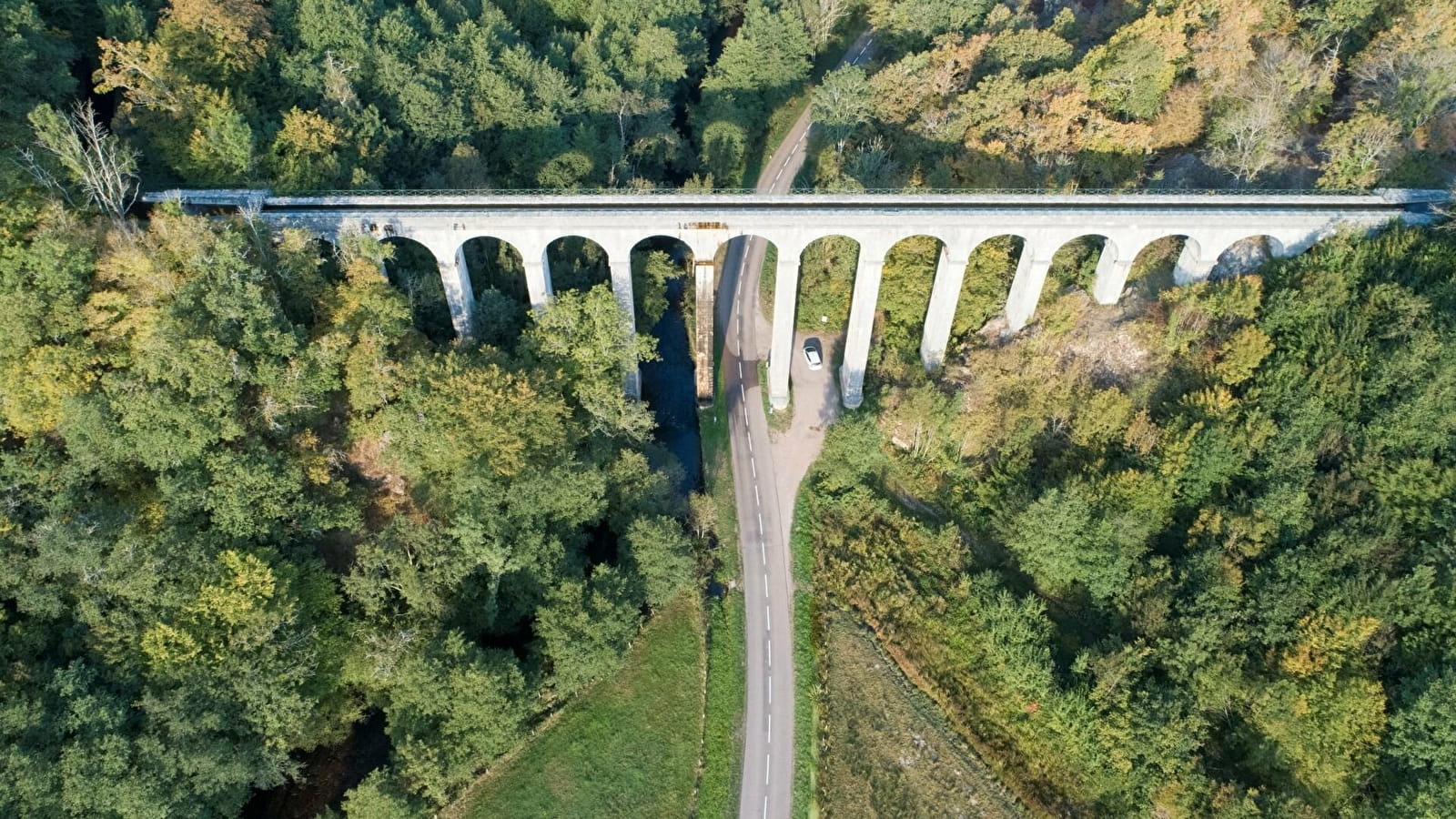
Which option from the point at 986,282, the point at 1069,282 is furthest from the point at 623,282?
the point at 1069,282

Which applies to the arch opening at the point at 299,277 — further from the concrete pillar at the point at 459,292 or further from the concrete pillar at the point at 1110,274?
the concrete pillar at the point at 1110,274

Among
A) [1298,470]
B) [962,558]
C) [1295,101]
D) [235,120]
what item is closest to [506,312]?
[235,120]

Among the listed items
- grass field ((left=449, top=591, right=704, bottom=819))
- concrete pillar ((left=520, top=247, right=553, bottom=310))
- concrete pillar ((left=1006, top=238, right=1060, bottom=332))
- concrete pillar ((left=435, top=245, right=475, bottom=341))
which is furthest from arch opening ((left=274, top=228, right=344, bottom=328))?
concrete pillar ((left=1006, top=238, right=1060, bottom=332))

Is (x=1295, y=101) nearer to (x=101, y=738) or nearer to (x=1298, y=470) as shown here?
(x=1298, y=470)

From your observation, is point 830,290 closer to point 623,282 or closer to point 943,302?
point 943,302

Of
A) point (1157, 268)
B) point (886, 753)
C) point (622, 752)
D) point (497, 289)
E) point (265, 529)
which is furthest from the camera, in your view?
point (497, 289)

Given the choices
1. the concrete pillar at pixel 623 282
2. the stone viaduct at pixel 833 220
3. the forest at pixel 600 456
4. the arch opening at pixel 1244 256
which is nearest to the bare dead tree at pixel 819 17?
the forest at pixel 600 456
